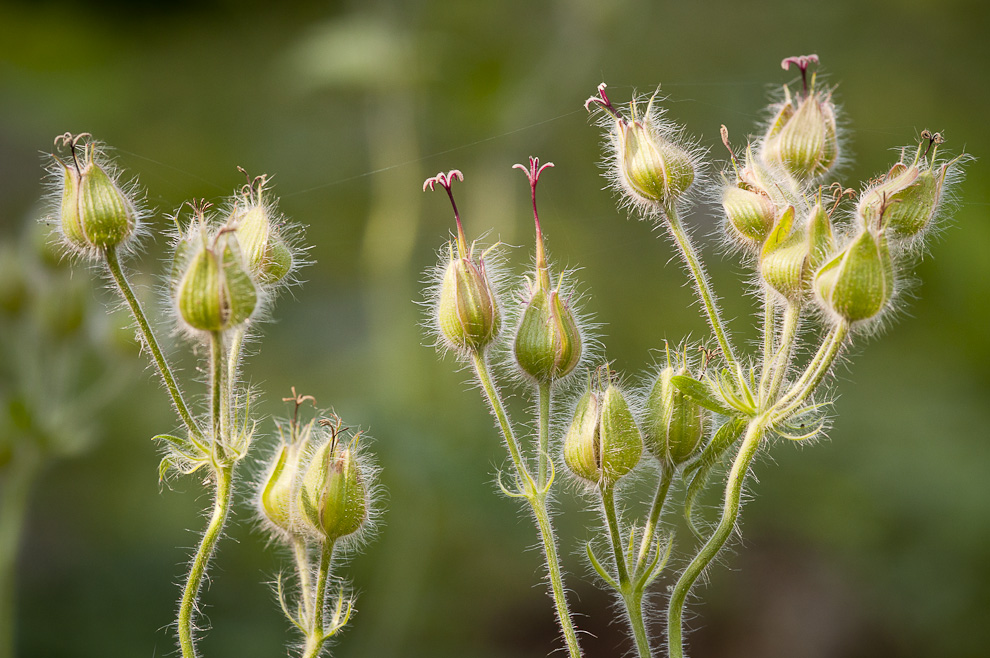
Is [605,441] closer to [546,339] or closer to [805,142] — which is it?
[546,339]

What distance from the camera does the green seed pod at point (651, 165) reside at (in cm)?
194

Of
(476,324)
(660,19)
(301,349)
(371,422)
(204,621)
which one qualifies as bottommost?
A: (476,324)

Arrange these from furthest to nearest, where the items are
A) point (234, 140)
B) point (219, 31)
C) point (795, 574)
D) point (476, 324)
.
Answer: point (219, 31) → point (234, 140) → point (795, 574) → point (476, 324)

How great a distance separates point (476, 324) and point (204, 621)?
135 inches

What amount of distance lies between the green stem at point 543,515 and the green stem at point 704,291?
438mm

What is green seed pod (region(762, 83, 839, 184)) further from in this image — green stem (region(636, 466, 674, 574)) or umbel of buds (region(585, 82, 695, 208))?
green stem (region(636, 466, 674, 574))

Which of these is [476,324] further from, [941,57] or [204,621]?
[941,57]

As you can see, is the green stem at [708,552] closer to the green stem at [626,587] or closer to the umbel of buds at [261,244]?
the green stem at [626,587]

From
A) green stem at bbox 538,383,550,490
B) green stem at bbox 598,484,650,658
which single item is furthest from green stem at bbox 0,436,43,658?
green stem at bbox 598,484,650,658

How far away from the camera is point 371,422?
159 inches

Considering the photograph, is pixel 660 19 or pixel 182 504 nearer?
pixel 182 504

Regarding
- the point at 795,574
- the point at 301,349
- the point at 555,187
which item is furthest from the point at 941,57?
the point at 301,349

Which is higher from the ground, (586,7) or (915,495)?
(586,7)

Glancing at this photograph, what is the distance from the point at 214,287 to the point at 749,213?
42.7 inches
